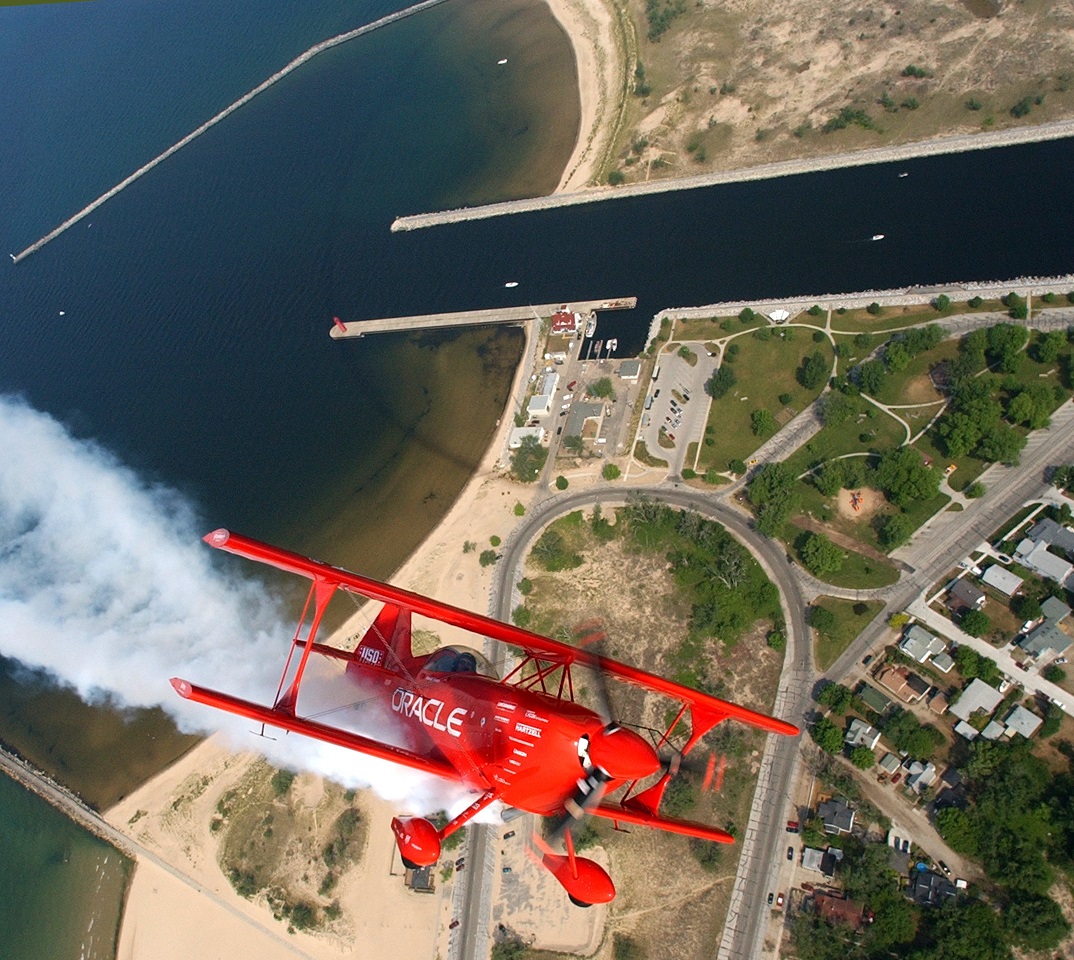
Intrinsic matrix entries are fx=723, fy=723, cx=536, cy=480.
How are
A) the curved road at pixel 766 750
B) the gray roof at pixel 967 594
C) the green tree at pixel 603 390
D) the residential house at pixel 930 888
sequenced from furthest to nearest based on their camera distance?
the green tree at pixel 603 390
the gray roof at pixel 967 594
the curved road at pixel 766 750
the residential house at pixel 930 888

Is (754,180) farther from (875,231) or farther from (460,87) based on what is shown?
(460,87)

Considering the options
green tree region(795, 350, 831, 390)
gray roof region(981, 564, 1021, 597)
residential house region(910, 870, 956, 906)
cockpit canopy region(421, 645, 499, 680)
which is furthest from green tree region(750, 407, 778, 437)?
cockpit canopy region(421, 645, 499, 680)

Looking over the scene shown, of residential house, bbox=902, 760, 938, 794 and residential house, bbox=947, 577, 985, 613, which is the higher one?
residential house, bbox=947, 577, 985, 613

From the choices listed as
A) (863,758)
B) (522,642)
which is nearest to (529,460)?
(522,642)

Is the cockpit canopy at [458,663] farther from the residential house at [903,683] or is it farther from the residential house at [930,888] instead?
the residential house at [930,888]

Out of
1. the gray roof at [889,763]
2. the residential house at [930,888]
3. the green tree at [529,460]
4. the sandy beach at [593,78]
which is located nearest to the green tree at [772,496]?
the gray roof at [889,763]

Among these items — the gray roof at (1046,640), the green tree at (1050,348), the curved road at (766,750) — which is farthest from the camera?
the green tree at (1050,348)

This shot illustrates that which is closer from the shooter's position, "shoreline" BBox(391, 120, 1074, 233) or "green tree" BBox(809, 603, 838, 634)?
"green tree" BBox(809, 603, 838, 634)

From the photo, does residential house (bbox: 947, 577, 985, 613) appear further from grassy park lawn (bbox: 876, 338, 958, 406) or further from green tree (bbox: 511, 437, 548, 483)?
green tree (bbox: 511, 437, 548, 483)
